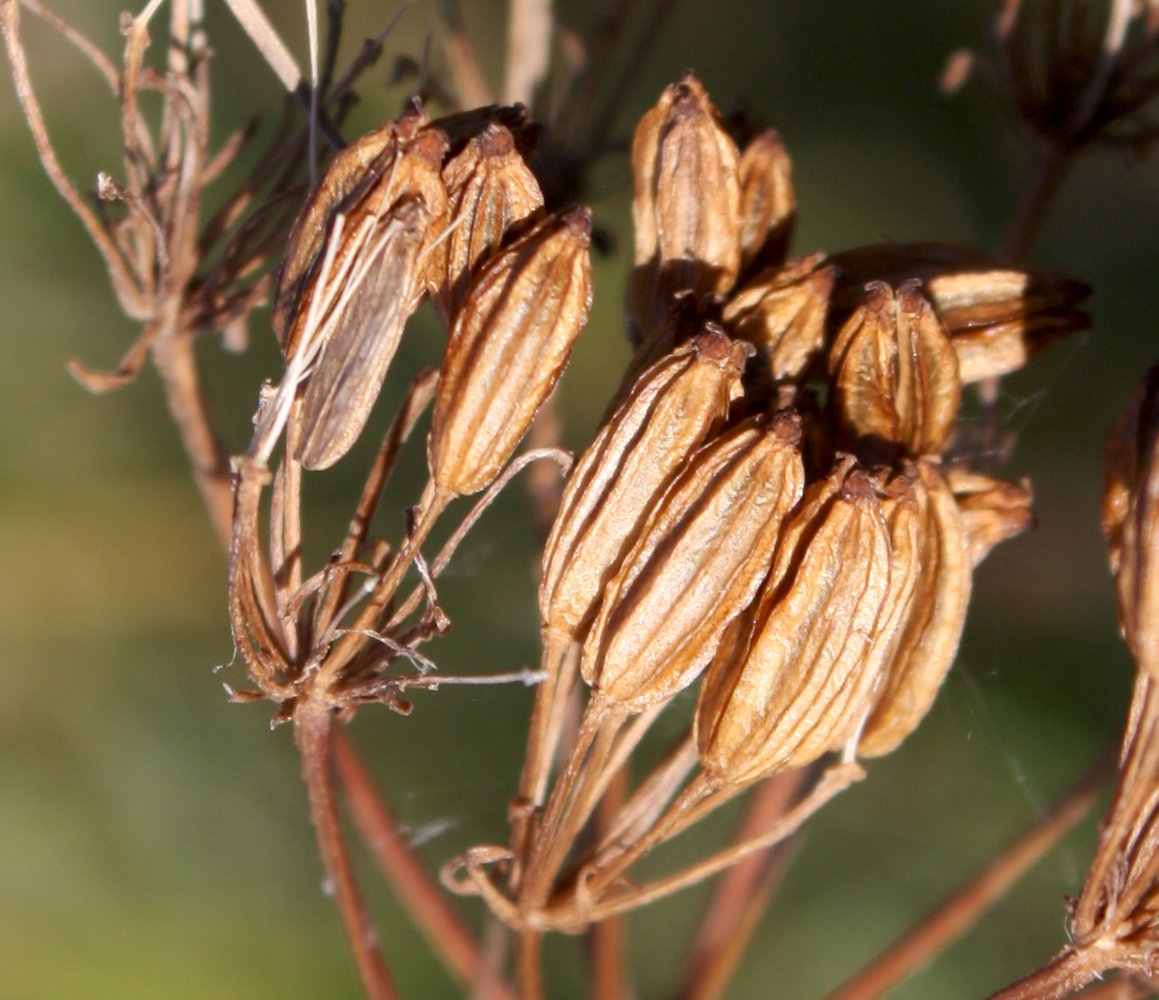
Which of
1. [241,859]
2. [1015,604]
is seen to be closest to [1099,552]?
[1015,604]

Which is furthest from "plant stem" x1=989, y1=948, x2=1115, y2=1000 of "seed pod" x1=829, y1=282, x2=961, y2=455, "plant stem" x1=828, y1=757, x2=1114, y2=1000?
"seed pod" x1=829, y1=282, x2=961, y2=455

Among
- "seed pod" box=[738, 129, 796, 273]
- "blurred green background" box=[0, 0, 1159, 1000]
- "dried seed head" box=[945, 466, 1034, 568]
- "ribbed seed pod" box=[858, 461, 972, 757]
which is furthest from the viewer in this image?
"blurred green background" box=[0, 0, 1159, 1000]

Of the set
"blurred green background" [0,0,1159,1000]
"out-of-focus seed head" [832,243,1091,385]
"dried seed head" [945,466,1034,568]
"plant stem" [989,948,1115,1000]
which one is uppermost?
"out-of-focus seed head" [832,243,1091,385]

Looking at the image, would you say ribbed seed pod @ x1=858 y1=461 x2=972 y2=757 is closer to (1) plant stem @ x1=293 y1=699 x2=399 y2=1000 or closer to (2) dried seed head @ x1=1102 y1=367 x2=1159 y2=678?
(2) dried seed head @ x1=1102 y1=367 x2=1159 y2=678

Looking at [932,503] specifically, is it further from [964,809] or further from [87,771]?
[87,771]

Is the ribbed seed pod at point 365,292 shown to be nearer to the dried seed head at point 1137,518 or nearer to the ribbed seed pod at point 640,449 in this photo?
the ribbed seed pod at point 640,449

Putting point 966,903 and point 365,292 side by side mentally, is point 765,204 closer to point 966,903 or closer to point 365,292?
point 365,292

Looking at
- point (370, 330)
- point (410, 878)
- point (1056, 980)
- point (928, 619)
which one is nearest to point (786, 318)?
point (928, 619)
